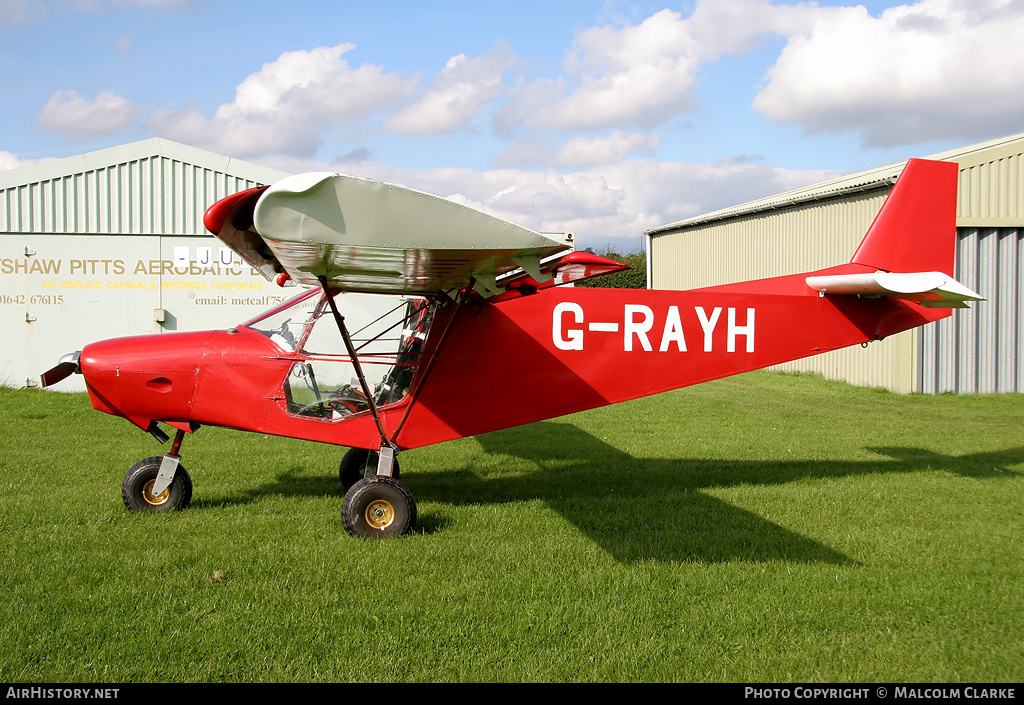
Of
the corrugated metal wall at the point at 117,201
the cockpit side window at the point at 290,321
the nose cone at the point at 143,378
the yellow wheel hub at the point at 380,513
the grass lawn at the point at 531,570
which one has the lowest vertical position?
the grass lawn at the point at 531,570

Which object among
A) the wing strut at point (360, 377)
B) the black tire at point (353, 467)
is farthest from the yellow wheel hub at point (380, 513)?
the black tire at point (353, 467)

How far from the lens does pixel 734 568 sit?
16.1 feet

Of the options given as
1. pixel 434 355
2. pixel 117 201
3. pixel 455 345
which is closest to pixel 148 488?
pixel 434 355

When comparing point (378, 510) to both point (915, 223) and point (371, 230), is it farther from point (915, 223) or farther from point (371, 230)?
point (915, 223)

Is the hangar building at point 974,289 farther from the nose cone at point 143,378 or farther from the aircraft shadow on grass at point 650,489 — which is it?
the nose cone at point 143,378

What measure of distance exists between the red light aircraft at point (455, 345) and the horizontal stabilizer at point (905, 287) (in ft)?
0.06

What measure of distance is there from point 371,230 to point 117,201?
45.1ft

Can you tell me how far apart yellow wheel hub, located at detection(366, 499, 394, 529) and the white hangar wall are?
10.1 m

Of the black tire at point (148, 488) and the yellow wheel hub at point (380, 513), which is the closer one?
the yellow wheel hub at point (380, 513)

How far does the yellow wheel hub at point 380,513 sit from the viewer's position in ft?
18.2

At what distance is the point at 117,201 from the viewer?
14766 millimetres

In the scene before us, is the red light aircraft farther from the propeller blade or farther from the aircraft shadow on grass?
the aircraft shadow on grass


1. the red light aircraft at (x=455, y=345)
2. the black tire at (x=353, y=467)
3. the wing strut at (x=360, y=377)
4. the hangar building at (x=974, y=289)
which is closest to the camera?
the wing strut at (x=360, y=377)

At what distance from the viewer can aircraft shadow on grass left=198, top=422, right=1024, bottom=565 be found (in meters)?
5.39
